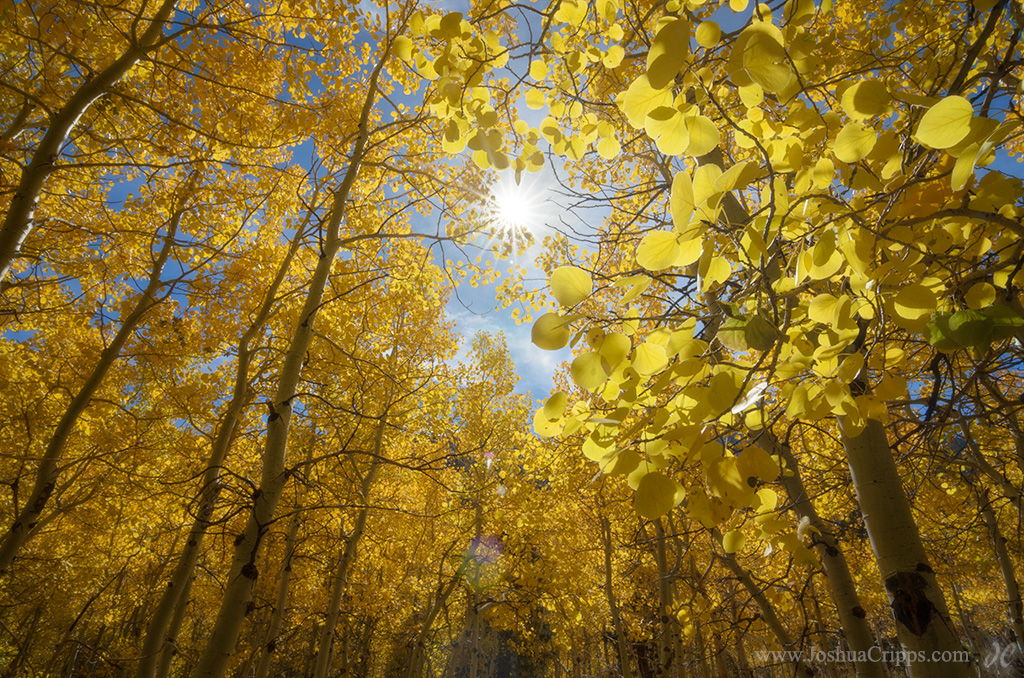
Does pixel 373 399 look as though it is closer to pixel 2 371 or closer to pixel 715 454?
pixel 2 371

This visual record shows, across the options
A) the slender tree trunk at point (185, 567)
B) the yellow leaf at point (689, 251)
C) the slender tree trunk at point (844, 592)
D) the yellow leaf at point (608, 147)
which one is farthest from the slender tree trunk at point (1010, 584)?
the slender tree trunk at point (185, 567)

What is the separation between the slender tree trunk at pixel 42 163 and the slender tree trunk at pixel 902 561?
3465 millimetres

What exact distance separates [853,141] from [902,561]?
1.43m

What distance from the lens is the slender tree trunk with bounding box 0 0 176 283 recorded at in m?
1.96

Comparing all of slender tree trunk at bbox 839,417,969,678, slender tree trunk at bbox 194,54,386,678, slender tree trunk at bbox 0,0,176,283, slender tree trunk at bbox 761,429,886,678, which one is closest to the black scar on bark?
slender tree trunk at bbox 839,417,969,678

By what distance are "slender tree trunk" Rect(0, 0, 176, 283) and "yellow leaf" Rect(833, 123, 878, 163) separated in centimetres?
294

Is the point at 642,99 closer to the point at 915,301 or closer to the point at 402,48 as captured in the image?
the point at 915,301

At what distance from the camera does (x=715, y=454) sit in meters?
0.75

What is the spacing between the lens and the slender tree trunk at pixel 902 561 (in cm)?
125

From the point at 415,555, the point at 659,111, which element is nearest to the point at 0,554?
the point at 659,111

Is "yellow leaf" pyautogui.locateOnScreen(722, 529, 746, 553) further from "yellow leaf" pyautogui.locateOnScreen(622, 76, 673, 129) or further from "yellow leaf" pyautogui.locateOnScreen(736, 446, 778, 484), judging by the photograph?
"yellow leaf" pyautogui.locateOnScreen(622, 76, 673, 129)

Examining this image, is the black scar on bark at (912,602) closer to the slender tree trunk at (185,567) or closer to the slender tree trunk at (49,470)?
Answer: the slender tree trunk at (185,567)

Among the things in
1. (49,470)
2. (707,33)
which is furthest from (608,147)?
(49,470)

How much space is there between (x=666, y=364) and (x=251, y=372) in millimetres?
6892
